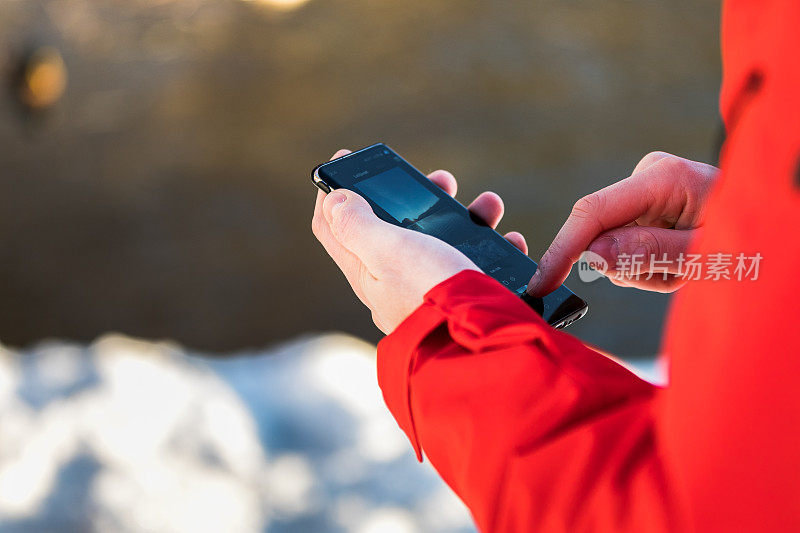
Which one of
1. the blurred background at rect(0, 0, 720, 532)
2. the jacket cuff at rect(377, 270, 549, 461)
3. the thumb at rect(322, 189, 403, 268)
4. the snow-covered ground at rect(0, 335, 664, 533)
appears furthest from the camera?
the blurred background at rect(0, 0, 720, 532)

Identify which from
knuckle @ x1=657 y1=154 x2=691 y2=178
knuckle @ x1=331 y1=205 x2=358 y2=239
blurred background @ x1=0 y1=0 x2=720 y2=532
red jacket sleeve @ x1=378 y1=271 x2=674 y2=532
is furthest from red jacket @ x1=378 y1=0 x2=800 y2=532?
blurred background @ x1=0 y1=0 x2=720 y2=532

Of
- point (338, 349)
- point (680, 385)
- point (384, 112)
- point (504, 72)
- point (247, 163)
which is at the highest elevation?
point (680, 385)

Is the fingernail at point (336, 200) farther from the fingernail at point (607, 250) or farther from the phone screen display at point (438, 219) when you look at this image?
the fingernail at point (607, 250)

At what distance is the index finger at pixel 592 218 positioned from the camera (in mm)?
551

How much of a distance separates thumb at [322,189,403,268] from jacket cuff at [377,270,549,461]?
85 millimetres

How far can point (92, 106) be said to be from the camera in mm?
1489

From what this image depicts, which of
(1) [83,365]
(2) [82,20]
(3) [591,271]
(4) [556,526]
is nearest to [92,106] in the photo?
(2) [82,20]

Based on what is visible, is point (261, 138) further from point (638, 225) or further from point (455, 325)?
point (455, 325)

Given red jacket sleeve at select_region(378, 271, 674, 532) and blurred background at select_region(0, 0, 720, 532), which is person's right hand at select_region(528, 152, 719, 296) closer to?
red jacket sleeve at select_region(378, 271, 674, 532)

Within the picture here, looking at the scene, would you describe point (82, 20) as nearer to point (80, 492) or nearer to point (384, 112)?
point (384, 112)

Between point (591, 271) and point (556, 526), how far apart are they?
291 mm

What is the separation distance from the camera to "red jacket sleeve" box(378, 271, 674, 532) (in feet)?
0.97

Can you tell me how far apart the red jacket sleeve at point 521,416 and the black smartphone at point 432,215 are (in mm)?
224

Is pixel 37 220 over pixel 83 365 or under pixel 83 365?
over
